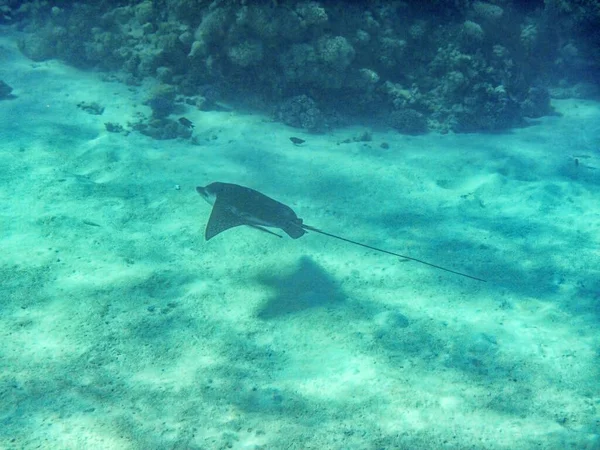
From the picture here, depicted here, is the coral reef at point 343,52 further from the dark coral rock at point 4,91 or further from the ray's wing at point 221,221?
the ray's wing at point 221,221

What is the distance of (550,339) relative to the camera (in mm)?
4582

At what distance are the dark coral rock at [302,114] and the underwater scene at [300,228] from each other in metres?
0.07

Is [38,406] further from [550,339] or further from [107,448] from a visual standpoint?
[550,339]

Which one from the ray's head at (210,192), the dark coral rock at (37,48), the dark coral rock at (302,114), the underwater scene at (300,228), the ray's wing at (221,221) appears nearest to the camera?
the underwater scene at (300,228)

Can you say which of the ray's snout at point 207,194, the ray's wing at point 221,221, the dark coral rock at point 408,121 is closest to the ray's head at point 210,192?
the ray's snout at point 207,194

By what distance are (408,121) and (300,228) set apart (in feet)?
22.7

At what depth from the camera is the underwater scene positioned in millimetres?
3627

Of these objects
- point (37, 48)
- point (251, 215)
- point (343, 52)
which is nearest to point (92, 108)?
point (37, 48)

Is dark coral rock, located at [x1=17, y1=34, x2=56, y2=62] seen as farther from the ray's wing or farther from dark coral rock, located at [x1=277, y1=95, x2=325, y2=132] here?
the ray's wing

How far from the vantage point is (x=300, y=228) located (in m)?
5.62

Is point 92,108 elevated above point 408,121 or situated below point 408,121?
below

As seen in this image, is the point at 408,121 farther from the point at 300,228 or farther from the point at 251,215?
the point at 251,215

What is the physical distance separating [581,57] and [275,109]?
12.1m

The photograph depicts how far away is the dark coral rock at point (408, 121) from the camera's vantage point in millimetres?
11047
